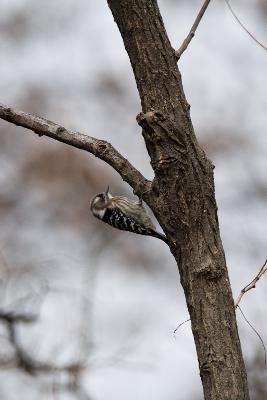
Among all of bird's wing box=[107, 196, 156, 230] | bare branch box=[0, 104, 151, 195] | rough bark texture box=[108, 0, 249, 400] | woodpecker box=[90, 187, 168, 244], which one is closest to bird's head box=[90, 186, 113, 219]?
woodpecker box=[90, 187, 168, 244]

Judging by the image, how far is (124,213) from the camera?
6562 millimetres

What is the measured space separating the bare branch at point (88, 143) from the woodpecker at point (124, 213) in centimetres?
315

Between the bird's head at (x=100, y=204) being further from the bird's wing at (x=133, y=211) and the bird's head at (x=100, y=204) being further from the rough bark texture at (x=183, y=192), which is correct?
the rough bark texture at (x=183, y=192)

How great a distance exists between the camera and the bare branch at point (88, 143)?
2939 mm

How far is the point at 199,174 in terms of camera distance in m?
2.73

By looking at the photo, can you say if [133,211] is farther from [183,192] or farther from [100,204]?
[183,192]

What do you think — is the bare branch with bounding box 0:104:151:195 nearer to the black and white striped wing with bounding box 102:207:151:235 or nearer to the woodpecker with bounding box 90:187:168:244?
the woodpecker with bounding box 90:187:168:244

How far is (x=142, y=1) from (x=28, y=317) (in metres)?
4.29

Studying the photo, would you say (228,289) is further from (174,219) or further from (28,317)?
(28,317)

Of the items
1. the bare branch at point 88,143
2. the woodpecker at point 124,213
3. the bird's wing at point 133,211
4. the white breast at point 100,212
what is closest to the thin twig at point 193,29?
the bare branch at point 88,143

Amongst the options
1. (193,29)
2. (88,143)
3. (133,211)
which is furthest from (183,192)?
(133,211)

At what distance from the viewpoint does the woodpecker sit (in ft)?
21.0

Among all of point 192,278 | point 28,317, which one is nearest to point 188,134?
point 192,278

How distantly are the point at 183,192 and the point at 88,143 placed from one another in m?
0.51
